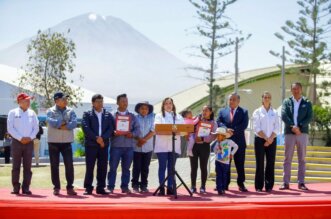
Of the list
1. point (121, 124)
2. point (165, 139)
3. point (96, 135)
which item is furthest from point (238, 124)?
point (96, 135)

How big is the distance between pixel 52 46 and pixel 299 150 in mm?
21478

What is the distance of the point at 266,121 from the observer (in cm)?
1016

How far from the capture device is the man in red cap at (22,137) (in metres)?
9.30

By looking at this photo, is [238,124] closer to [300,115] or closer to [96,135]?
[300,115]

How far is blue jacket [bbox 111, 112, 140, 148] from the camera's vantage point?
9.70 meters

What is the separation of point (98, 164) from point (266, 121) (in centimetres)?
295

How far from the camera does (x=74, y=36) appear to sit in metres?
32.1

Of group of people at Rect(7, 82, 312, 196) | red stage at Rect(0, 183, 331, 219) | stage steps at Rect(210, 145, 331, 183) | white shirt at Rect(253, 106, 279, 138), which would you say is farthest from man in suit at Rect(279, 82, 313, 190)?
stage steps at Rect(210, 145, 331, 183)

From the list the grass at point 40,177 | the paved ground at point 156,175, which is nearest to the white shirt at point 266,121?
the paved ground at point 156,175

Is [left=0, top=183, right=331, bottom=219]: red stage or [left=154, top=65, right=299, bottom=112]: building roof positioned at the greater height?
[left=154, top=65, right=299, bottom=112]: building roof

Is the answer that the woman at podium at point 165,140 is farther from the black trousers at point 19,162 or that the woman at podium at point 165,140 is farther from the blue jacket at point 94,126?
the black trousers at point 19,162

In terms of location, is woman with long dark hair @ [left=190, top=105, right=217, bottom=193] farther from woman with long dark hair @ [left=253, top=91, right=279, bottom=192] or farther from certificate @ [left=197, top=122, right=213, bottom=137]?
woman with long dark hair @ [left=253, top=91, right=279, bottom=192]

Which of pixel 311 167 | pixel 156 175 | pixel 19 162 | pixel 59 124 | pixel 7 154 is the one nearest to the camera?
pixel 59 124

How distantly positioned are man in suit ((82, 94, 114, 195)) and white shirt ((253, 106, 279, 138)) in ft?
8.30
